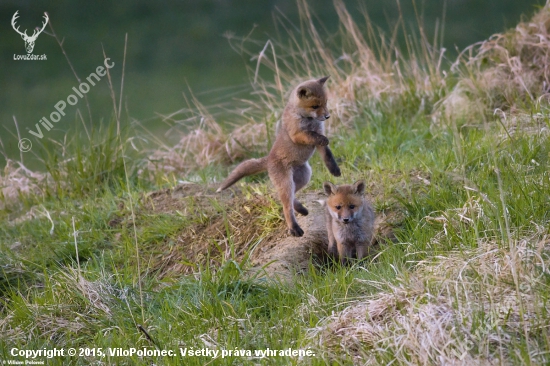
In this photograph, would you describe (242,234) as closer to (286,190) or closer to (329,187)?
(286,190)

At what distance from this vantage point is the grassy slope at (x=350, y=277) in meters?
3.49

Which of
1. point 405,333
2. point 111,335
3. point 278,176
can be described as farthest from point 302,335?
point 278,176

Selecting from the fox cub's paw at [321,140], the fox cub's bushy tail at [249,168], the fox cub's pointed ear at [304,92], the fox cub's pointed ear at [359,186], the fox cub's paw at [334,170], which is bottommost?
the fox cub's pointed ear at [359,186]

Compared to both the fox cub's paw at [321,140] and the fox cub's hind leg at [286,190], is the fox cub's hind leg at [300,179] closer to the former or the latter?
the fox cub's hind leg at [286,190]

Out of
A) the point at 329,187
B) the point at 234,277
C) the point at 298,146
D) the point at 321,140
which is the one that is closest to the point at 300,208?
the point at 329,187

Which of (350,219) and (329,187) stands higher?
(329,187)

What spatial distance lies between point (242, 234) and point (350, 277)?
148cm

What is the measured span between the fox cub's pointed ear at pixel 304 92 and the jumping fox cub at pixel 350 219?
29.1 inches

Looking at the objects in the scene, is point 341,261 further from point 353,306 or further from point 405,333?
point 405,333

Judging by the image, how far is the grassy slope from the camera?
349cm

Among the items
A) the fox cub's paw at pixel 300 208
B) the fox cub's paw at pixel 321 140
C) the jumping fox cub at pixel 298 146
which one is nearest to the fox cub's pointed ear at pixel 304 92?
the jumping fox cub at pixel 298 146

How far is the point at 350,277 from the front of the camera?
14.4 ft

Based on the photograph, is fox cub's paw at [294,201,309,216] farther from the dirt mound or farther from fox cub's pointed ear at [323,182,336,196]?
fox cub's pointed ear at [323,182,336,196]

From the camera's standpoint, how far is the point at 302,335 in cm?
380
